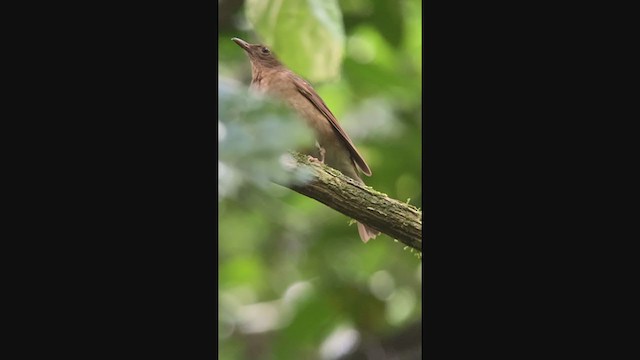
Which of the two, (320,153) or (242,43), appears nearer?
(320,153)

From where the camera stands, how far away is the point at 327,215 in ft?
5.38

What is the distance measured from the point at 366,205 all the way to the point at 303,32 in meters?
0.36

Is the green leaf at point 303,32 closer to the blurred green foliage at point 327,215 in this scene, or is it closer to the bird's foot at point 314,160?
the blurred green foliage at point 327,215

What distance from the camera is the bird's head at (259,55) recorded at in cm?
157

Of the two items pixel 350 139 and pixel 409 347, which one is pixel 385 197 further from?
pixel 409 347

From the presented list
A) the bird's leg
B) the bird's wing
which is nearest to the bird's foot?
the bird's leg

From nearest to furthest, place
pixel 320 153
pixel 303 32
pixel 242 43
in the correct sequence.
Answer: pixel 303 32 < pixel 320 153 < pixel 242 43

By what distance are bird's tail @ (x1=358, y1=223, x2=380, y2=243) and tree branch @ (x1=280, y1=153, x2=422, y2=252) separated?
0.05 feet

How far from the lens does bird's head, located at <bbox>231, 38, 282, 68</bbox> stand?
1574 mm

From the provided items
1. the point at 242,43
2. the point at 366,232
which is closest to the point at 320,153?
the point at 366,232

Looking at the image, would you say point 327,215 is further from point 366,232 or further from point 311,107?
point 311,107

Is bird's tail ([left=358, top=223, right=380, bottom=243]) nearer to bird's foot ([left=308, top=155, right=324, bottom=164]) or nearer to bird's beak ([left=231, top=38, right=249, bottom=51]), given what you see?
bird's foot ([left=308, top=155, right=324, bottom=164])

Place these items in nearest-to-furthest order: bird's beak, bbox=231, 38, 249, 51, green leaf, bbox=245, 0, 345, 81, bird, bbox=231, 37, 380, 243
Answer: green leaf, bbox=245, 0, 345, 81, bird, bbox=231, 37, 380, 243, bird's beak, bbox=231, 38, 249, 51
